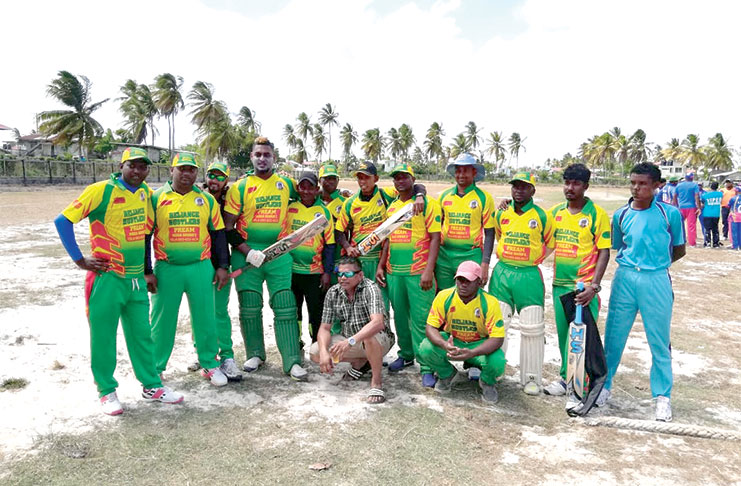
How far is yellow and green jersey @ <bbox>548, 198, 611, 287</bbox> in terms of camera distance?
443 cm

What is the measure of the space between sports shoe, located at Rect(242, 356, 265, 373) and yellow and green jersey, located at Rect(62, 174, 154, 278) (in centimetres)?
146

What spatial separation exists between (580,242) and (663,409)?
4.94 ft

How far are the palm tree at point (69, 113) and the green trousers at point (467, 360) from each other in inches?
1709

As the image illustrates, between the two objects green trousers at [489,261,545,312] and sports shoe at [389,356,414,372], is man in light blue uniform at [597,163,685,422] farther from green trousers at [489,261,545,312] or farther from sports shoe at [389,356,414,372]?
sports shoe at [389,356,414,372]

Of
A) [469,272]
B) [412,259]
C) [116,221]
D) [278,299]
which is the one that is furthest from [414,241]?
[116,221]

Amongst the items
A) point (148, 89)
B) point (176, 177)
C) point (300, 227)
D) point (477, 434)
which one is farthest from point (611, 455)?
point (148, 89)

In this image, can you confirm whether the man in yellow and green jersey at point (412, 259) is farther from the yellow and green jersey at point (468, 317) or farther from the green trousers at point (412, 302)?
the yellow and green jersey at point (468, 317)

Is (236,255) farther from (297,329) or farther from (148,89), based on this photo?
(148,89)

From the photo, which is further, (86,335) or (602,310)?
(602,310)

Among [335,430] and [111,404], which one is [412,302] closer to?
[335,430]

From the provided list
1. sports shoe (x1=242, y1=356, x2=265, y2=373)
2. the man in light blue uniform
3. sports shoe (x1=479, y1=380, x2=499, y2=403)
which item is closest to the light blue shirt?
the man in light blue uniform

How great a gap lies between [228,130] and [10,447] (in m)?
44.7

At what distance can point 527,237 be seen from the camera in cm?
465

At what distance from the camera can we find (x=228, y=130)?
149 feet
